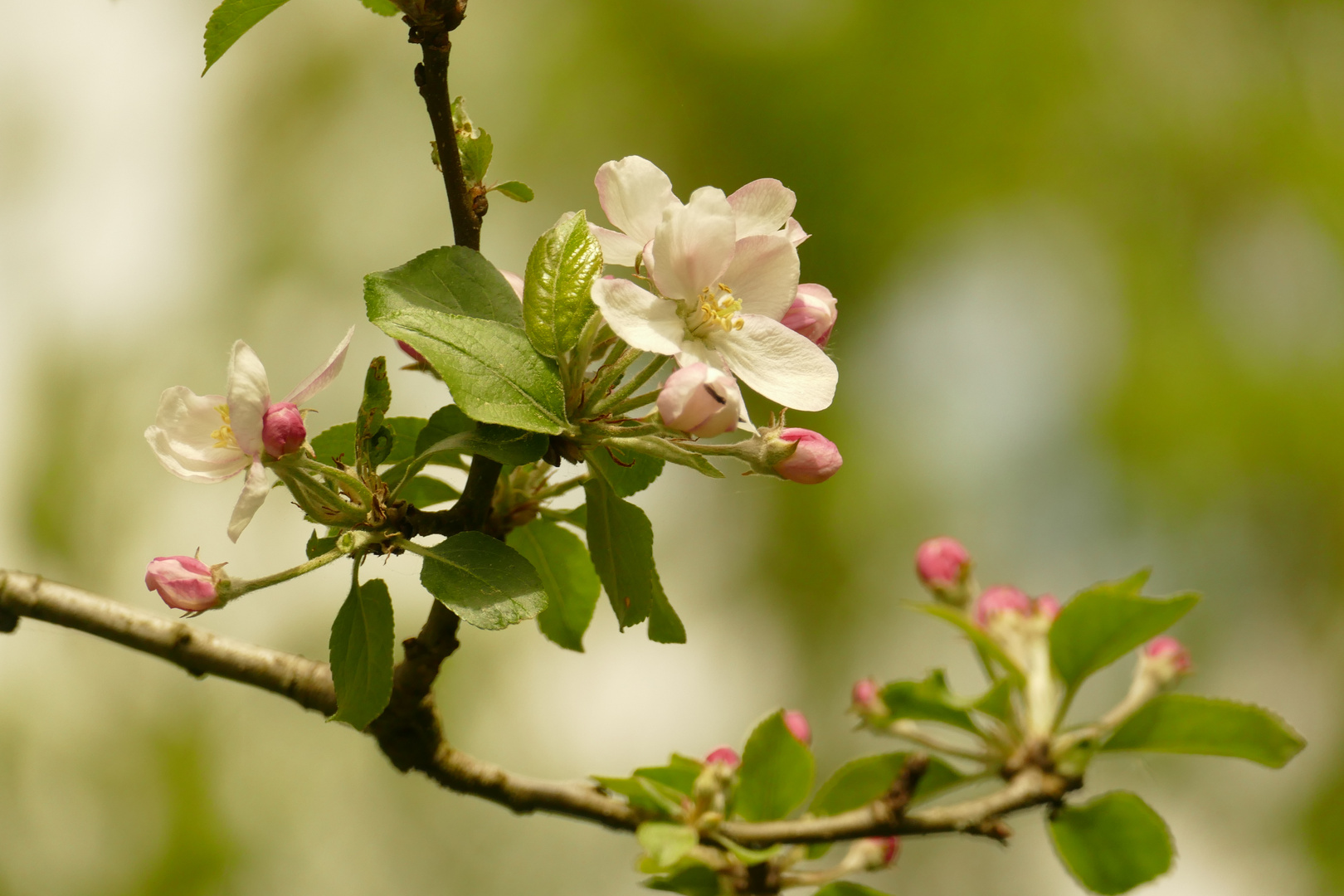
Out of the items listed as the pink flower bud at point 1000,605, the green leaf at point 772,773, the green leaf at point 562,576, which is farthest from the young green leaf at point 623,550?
the pink flower bud at point 1000,605

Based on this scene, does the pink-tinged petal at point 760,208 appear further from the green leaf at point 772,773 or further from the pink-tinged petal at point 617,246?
the green leaf at point 772,773

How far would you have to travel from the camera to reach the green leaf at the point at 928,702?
694mm

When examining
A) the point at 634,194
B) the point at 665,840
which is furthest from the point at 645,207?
the point at 665,840

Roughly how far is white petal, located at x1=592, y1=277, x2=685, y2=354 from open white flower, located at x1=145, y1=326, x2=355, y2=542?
0.35ft

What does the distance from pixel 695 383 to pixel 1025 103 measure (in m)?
3.22

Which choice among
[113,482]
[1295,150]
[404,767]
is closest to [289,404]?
[404,767]

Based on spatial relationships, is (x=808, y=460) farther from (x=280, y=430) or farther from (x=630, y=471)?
(x=280, y=430)

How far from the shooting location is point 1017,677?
71 centimetres

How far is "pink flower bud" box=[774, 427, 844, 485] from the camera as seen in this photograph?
1.35 feet

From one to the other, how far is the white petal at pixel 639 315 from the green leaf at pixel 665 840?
12.2 inches

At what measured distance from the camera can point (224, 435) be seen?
0.42 m

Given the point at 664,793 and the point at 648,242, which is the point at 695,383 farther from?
the point at 664,793

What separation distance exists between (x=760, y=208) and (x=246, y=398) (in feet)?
0.77

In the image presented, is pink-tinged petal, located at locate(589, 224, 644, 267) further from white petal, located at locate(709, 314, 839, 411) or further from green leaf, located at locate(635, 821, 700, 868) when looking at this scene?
green leaf, located at locate(635, 821, 700, 868)
